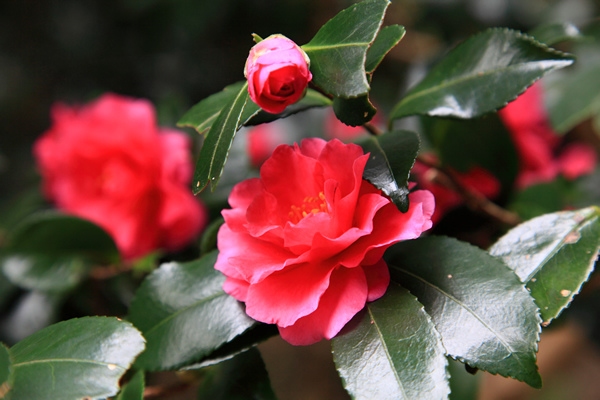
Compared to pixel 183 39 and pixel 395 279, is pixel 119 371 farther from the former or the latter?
pixel 183 39

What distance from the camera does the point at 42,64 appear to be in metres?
1.56

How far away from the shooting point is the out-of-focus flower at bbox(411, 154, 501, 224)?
0.66 metres

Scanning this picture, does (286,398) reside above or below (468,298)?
below

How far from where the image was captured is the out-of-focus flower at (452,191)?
2.15ft

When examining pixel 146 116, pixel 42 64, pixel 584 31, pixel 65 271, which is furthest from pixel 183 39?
pixel 584 31

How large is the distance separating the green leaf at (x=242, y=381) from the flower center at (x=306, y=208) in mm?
176

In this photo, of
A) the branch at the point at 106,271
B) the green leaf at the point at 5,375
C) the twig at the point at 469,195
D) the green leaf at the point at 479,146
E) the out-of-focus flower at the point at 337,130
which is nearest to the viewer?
the green leaf at the point at 5,375

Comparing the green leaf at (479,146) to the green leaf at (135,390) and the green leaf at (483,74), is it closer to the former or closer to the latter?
the green leaf at (483,74)

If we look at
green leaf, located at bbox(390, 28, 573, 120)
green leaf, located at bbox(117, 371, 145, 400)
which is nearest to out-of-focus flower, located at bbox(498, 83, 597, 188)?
green leaf, located at bbox(390, 28, 573, 120)

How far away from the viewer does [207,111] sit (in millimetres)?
460

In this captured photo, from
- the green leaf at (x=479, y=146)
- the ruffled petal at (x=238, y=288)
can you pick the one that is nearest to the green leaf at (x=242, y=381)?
the ruffled petal at (x=238, y=288)

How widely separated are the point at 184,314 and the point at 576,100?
82cm

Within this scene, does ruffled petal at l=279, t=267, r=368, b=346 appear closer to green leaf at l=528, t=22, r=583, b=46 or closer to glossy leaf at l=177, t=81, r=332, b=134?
glossy leaf at l=177, t=81, r=332, b=134

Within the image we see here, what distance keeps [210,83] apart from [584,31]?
1.08 metres
